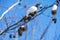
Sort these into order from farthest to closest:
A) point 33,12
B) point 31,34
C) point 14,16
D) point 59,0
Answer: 1. point 14,16
2. point 31,34
3. point 59,0
4. point 33,12

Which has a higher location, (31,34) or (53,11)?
(53,11)

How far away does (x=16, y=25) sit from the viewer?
40.9 inches

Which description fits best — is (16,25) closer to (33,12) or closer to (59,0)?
(33,12)

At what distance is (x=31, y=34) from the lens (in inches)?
89.7

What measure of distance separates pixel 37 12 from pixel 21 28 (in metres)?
0.16

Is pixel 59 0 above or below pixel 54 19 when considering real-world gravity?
above

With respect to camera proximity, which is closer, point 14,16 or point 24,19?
point 24,19

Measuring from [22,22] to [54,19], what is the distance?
23 cm

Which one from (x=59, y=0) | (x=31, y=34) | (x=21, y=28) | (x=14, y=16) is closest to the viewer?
(x=21, y=28)

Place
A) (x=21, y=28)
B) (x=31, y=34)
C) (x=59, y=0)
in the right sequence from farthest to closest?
(x=31, y=34) < (x=59, y=0) < (x=21, y=28)

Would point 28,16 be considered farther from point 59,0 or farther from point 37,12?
point 59,0

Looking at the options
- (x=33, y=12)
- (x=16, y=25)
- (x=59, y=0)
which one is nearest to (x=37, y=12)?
(x=33, y=12)

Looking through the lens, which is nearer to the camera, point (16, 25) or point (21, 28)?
point (16, 25)

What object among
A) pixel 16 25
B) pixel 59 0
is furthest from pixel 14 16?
pixel 16 25
